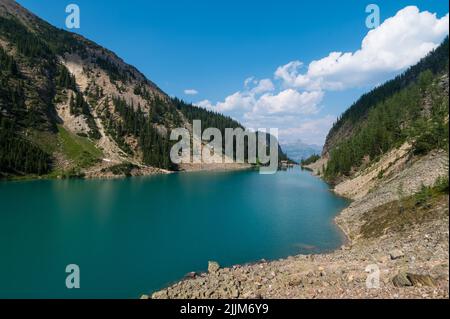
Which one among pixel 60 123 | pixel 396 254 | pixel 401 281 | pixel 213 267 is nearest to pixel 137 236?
pixel 213 267

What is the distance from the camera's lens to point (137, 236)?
4547cm

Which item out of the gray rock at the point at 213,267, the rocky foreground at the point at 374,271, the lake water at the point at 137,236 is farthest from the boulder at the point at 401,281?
the lake water at the point at 137,236

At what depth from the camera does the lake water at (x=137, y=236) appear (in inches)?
1192

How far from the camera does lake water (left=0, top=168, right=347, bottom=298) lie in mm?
30281

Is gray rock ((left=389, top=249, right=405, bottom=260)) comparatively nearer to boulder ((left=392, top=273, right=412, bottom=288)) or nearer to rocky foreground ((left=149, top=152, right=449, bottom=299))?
rocky foreground ((left=149, top=152, right=449, bottom=299))

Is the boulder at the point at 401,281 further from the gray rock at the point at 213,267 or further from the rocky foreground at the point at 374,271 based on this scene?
the gray rock at the point at 213,267

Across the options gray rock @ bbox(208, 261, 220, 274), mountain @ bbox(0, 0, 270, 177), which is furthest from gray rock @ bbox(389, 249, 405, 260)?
mountain @ bbox(0, 0, 270, 177)

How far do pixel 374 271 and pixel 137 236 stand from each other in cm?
3284

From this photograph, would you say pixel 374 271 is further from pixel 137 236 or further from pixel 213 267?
pixel 137 236

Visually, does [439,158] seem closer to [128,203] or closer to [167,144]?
[128,203]

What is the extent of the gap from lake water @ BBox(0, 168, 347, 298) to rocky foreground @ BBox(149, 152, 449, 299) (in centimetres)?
461

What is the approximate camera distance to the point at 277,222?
5378 centimetres
